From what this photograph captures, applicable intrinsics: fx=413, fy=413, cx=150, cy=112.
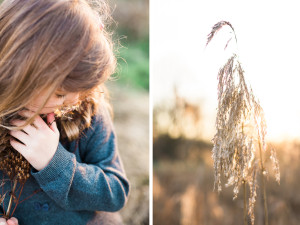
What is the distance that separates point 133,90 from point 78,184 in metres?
1.12

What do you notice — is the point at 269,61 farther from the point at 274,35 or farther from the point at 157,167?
the point at 157,167

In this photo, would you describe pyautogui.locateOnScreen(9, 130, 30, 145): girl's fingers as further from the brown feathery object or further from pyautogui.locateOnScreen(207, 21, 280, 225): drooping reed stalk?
pyautogui.locateOnScreen(207, 21, 280, 225): drooping reed stalk

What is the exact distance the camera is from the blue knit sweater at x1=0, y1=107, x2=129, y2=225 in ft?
4.35

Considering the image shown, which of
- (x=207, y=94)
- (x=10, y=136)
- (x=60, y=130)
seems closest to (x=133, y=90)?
(x=207, y=94)

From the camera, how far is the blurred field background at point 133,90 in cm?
230

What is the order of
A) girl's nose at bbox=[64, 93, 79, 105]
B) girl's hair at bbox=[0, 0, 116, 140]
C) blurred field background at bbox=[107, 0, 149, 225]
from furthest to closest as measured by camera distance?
Answer: blurred field background at bbox=[107, 0, 149, 225] → girl's nose at bbox=[64, 93, 79, 105] → girl's hair at bbox=[0, 0, 116, 140]

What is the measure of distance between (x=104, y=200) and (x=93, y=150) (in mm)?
188

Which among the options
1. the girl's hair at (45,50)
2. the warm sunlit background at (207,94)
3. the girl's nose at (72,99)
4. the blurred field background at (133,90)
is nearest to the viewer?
the girl's hair at (45,50)

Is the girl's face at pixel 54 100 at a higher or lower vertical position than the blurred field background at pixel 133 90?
lower

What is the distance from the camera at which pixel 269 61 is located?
1.45 m

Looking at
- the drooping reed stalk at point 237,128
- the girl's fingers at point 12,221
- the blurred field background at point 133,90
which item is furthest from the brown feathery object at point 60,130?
the blurred field background at point 133,90

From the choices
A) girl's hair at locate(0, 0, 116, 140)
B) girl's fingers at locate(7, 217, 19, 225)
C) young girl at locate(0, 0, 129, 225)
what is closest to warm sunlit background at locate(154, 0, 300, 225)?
young girl at locate(0, 0, 129, 225)

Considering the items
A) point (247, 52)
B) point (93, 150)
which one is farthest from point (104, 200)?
point (247, 52)

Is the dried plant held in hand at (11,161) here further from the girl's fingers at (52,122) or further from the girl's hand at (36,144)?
the girl's fingers at (52,122)
